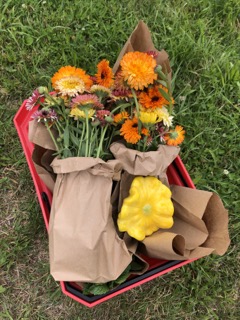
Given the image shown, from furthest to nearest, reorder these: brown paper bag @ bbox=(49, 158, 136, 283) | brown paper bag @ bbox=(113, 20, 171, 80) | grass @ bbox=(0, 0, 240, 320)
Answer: grass @ bbox=(0, 0, 240, 320) → brown paper bag @ bbox=(113, 20, 171, 80) → brown paper bag @ bbox=(49, 158, 136, 283)

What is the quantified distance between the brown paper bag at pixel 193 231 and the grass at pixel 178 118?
1.07ft

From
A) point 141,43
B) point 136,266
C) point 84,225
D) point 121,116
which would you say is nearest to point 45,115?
point 121,116

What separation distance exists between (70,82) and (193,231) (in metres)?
0.56

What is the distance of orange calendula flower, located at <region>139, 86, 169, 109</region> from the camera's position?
1.10m

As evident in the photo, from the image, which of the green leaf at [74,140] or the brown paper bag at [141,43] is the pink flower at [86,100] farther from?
the brown paper bag at [141,43]

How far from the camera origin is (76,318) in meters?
A: 1.46

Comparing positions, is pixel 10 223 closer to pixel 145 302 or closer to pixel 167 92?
pixel 145 302

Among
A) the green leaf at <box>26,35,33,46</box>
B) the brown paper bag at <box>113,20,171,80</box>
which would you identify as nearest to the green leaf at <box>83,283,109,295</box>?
the brown paper bag at <box>113,20,171,80</box>

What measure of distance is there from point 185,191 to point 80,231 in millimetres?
369

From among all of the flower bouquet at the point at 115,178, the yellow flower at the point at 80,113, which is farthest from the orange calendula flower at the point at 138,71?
the yellow flower at the point at 80,113

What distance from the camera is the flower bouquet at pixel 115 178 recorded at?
103cm

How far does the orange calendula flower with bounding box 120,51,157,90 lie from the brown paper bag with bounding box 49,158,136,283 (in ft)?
0.70

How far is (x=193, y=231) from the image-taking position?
1.18 m

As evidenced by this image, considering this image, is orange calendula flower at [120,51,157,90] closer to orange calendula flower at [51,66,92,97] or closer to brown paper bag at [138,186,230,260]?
orange calendula flower at [51,66,92,97]
